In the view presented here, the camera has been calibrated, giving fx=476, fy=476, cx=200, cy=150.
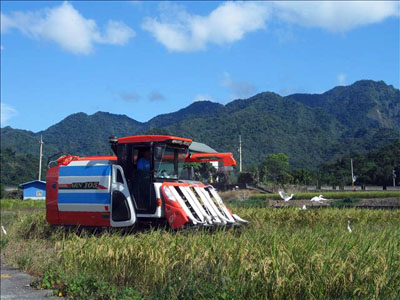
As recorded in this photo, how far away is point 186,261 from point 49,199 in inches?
307

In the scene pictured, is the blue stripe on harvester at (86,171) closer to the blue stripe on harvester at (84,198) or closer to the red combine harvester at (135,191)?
the red combine harvester at (135,191)

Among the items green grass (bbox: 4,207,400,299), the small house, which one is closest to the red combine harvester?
green grass (bbox: 4,207,400,299)

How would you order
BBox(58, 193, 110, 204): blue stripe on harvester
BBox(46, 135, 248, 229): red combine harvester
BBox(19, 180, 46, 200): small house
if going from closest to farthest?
1. BBox(46, 135, 248, 229): red combine harvester
2. BBox(58, 193, 110, 204): blue stripe on harvester
3. BBox(19, 180, 46, 200): small house

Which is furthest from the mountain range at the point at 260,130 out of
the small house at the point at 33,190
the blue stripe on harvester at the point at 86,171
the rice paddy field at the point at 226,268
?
the rice paddy field at the point at 226,268

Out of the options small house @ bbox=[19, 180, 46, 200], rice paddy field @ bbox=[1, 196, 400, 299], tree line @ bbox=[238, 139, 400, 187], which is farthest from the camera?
small house @ bbox=[19, 180, 46, 200]

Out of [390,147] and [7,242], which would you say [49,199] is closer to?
[7,242]

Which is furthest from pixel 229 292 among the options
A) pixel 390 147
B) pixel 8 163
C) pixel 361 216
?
pixel 8 163

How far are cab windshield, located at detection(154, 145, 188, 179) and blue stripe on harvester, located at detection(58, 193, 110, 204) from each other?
1.45m

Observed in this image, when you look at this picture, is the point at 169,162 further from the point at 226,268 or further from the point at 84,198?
the point at 226,268

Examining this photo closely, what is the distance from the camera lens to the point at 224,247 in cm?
658

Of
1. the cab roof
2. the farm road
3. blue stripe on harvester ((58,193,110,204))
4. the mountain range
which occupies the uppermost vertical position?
the mountain range

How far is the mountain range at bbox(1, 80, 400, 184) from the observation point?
358 feet

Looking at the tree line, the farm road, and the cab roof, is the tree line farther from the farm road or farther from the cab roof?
the farm road

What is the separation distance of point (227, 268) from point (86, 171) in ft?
23.8
